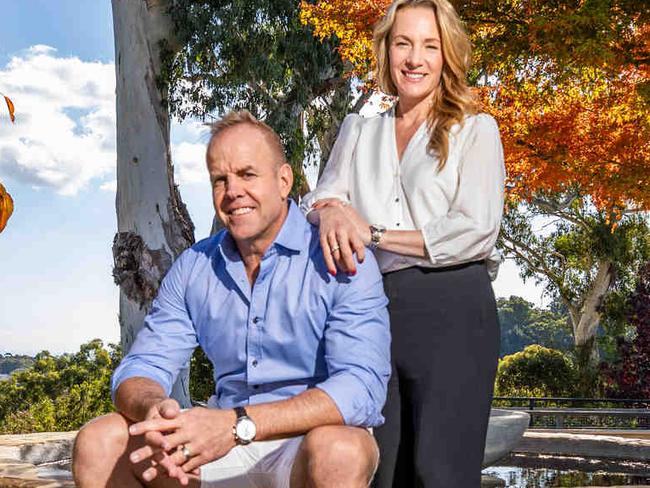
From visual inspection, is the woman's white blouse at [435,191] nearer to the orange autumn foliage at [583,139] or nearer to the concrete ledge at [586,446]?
the concrete ledge at [586,446]

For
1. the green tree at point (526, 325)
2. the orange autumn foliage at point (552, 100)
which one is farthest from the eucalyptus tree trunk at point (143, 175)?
the green tree at point (526, 325)

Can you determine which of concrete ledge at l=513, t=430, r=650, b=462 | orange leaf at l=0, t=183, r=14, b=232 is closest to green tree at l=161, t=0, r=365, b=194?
concrete ledge at l=513, t=430, r=650, b=462

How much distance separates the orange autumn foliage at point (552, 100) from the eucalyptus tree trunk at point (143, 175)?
2.16 metres

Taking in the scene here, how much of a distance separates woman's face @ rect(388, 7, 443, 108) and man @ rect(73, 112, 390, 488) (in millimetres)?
438

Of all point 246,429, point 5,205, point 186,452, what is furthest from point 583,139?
point 186,452

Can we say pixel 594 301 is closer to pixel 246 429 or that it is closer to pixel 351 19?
pixel 351 19

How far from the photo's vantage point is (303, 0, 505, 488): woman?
2.63 meters

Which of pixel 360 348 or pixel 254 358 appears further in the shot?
pixel 254 358

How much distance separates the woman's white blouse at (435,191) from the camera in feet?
8.63

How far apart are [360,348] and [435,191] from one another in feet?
1.72

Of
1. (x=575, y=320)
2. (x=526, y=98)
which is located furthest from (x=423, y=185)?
(x=575, y=320)

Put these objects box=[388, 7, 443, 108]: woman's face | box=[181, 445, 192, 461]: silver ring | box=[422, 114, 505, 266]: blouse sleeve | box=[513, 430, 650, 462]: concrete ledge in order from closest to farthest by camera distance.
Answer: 1. box=[181, 445, 192, 461]: silver ring
2. box=[422, 114, 505, 266]: blouse sleeve
3. box=[388, 7, 443, 108]: woman's face
4. box=[513, 430, 650, 462]: concrete ledge

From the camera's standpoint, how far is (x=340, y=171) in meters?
2.94

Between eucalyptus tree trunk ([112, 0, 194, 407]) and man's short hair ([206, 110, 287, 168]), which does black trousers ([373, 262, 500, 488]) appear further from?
eucalyptus tree trunk ([112, 0, 194, 407])
